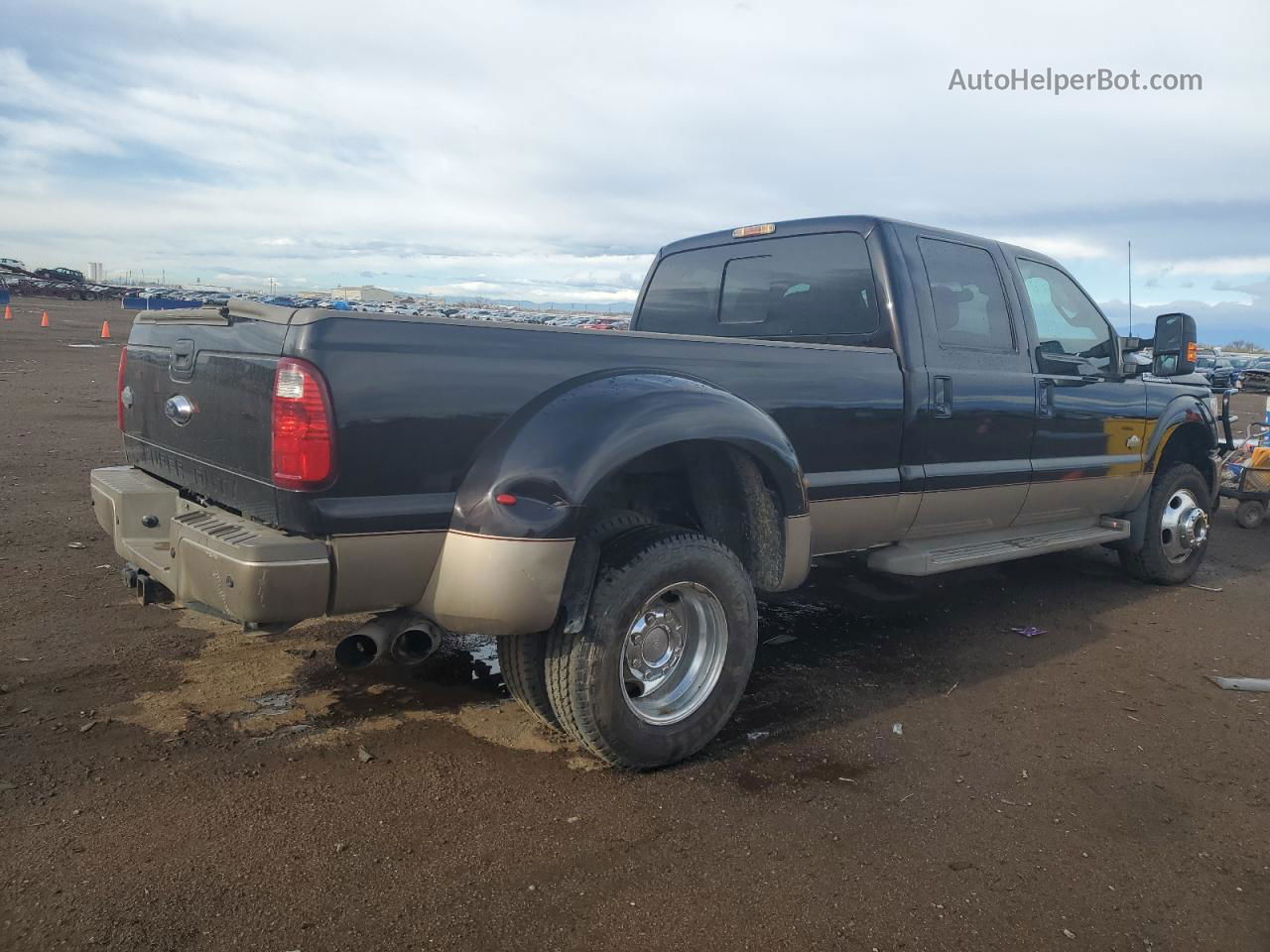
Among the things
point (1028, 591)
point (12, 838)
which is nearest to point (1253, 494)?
point (1028, 591)

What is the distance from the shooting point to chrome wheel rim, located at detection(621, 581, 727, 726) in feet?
11.5

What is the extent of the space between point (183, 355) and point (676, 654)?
83.1 inches

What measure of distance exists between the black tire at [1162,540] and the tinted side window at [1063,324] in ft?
3.73

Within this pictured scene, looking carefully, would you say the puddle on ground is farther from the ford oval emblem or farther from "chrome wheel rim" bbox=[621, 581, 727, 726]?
the ford oval emblem

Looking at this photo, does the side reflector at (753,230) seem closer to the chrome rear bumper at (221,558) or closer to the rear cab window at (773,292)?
the rear cab window at (773,292)

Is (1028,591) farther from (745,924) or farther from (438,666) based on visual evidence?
(745,924)

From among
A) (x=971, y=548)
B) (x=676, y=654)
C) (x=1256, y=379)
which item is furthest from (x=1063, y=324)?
(x=1256, y=379)

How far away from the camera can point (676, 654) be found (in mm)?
3637

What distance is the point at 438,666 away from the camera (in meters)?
4.42

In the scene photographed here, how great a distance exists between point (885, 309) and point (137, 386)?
3290 mm

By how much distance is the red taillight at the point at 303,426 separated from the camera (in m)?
2.80

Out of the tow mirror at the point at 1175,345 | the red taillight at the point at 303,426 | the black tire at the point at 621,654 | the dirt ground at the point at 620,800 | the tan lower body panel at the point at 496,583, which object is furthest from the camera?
the tow mirror at the point at 1175,345

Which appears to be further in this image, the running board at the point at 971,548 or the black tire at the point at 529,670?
the running board at the point at 971,548

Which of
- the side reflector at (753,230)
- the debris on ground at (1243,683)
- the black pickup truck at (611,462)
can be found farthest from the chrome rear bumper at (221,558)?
the debris on ground at (1243,683)
